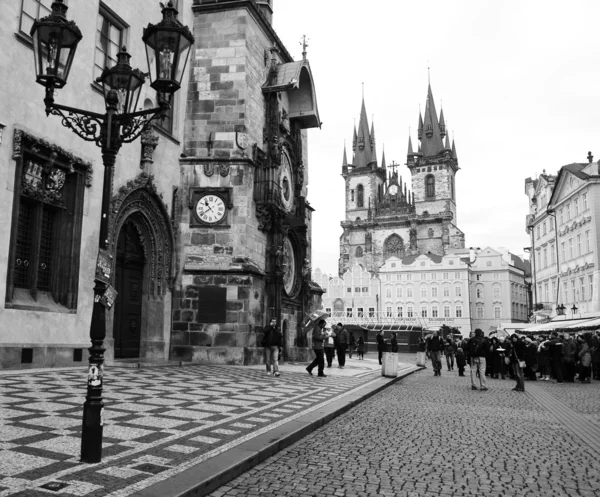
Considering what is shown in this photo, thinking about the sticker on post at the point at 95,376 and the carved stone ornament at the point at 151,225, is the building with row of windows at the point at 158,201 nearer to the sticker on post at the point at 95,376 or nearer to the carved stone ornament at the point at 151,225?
the carved stone ornament at the point at 151,225

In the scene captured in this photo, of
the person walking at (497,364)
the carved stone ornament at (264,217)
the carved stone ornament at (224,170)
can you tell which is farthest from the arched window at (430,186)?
the carved stone ornament at (224,170)

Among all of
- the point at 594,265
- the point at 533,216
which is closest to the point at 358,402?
the point at 594,265

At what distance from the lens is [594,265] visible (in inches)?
1449

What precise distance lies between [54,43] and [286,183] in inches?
701

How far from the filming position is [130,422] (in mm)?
6840

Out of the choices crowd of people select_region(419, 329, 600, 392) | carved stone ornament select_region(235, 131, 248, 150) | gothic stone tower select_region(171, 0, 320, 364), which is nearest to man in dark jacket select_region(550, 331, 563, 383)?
crowd of people select_region(419, 329, 600, 392)

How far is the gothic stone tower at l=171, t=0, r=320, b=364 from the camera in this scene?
17.8m

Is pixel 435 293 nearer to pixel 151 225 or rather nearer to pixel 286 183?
pixel 286 183

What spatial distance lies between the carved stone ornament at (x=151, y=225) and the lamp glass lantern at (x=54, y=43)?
9.84 m

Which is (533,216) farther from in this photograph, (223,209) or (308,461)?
(308,461)

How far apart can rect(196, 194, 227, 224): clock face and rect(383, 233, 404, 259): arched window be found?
83690 mm

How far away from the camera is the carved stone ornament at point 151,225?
53.0 ft

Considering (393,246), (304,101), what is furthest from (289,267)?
(393,246)

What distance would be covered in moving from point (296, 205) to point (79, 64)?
12276mm
